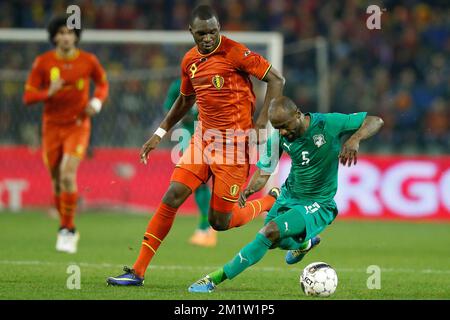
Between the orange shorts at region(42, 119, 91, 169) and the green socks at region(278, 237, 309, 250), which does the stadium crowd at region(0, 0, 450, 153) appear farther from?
the green socks at region(278, 237, 309, 250)

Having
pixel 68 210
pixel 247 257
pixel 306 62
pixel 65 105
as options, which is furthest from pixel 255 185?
pixel 306 62

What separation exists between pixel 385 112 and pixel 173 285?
36.3ft

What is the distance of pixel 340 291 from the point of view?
24.6ft

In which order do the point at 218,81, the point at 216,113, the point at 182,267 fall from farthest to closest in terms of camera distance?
the point at 182,267 → the point at 216,113 → the point at 218,81

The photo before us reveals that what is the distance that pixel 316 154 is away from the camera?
763cm

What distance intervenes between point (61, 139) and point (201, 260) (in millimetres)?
2308

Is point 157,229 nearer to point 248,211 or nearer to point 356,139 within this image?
point 248,211

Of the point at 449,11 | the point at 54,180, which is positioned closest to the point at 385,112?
the point at 449,11

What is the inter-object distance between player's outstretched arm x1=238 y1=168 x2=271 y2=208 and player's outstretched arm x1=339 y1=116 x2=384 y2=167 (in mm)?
712

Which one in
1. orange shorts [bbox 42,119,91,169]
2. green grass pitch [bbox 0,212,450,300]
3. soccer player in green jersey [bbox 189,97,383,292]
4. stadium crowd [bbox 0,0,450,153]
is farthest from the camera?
stadium crowd [bbox 0,0,450,153]

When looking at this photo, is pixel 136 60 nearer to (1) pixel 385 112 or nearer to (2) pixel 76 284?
(1) pixel 385 112

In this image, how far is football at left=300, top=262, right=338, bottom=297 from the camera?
23.1 feet

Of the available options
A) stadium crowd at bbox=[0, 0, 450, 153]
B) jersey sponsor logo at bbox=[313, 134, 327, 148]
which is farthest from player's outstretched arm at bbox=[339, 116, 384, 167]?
stadium crowd at bbox=[0, 0, 450, 153]

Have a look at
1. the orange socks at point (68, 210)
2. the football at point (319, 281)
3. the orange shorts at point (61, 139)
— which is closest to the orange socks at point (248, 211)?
the football at point (319, 281)
